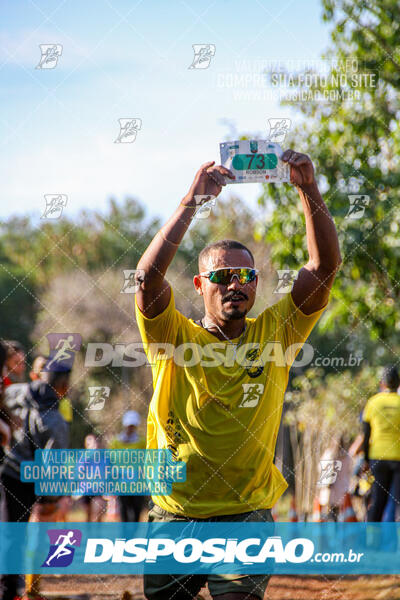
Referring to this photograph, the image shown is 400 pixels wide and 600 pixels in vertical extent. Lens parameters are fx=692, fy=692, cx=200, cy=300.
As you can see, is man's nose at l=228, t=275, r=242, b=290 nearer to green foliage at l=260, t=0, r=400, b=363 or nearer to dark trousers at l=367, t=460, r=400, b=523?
green foliage at l=260, t=0, r=400, b=363

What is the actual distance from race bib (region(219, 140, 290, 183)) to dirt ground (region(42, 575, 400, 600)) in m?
3.28

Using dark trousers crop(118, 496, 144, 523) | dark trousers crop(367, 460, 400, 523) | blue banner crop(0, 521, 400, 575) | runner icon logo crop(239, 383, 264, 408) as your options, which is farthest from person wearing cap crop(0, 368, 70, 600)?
dark trousers crop(367, 460, 400, 523)

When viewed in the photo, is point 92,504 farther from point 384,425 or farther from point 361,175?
point 361,175

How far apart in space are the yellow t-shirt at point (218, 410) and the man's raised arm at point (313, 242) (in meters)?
0.09

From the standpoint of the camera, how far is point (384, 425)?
644 cm

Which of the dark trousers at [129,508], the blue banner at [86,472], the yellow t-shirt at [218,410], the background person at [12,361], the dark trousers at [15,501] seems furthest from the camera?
the dark trousers at [129,508]

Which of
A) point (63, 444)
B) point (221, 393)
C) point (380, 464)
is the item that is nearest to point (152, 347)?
point (221, 393)

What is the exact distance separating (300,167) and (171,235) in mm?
604

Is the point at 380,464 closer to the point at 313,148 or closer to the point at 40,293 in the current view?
the point at 313,148

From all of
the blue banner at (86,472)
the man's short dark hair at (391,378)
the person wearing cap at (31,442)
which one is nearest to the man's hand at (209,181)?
the blue banner at (86,472)

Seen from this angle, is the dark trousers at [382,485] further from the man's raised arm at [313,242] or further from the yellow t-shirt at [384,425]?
the man's raised arm at [313,242]

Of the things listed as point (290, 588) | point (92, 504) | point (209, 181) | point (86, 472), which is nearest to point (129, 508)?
point (92, 504)

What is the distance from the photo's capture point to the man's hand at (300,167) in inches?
110

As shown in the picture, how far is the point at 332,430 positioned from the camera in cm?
915
